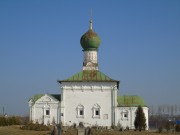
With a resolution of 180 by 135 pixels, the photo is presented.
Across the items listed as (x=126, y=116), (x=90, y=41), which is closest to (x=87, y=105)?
(x=126, y=116)

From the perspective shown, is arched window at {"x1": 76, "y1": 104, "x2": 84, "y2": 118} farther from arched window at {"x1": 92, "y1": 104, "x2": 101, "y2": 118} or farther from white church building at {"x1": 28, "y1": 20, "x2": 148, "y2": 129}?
arched window at {"x1": 92, "y1": 104, "x2": 101, "y2": 118}

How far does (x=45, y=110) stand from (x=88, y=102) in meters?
4.17

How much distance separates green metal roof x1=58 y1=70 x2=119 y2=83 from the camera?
1506 inches

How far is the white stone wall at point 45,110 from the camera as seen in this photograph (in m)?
38.4

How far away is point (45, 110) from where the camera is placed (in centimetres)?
3859

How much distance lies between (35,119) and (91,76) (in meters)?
Answer: 6.69

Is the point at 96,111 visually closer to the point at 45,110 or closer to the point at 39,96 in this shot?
the point at 45,110

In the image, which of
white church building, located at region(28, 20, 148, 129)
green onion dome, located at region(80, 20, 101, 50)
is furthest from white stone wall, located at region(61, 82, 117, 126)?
green onion dome, located at region(80, 20, 101, 50)

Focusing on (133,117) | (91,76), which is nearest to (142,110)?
(133,117)

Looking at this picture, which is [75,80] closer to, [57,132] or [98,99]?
[98,99]

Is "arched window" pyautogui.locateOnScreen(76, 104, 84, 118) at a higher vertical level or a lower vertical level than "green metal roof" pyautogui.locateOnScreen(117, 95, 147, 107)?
lower

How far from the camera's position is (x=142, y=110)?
3547 cm

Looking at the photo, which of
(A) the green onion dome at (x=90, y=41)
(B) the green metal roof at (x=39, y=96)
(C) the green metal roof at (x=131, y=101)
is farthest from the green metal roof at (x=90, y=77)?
(A) the green onion dome at (x=90, y=41)

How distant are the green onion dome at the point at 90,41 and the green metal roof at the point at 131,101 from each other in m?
5.85
